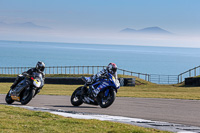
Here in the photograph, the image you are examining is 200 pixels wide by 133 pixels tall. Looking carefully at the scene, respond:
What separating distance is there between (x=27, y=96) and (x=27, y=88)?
1.01ft

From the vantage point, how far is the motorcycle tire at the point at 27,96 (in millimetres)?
15840

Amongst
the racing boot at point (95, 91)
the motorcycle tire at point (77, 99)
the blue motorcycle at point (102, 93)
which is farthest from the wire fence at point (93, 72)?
the racing boot at point (95, 91)

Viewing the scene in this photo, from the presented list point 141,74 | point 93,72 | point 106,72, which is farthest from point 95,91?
point 93,72

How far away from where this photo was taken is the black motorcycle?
15805mm

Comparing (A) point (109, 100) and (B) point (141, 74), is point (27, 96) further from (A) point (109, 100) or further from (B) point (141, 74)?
(B) point (141, 74)

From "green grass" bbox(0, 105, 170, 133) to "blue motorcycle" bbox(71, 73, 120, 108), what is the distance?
135 inches

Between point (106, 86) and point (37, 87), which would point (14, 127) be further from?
point (37, 87)

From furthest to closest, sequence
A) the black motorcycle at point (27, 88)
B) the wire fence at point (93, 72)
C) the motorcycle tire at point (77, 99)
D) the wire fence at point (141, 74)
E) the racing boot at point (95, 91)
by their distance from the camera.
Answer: the wire fence at point (93, 72) → the wire fence at point (141, 74) → the black motorcycle at point (27, 88) → the motorcycle tire at point (77, 99) → the racing boot at point (95, 91)

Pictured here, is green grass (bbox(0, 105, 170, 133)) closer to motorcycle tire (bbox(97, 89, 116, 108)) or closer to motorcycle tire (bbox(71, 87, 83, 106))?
motorcycle tire (bbox(97, 89, 116, 108))

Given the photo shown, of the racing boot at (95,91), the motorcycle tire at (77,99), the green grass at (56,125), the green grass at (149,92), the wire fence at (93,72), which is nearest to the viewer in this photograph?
the green grass at (56,125)

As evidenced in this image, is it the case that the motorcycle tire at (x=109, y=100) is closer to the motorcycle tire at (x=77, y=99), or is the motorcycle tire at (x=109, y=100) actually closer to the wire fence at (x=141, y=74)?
the motorcycle tire at (x=77, y=99)

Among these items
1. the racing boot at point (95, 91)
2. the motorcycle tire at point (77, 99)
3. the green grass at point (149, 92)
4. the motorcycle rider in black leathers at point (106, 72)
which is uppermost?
the motorcycle rider in black leathers at point (106, 72)

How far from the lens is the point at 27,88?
52.7ft

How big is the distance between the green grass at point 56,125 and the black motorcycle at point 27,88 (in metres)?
4.51
